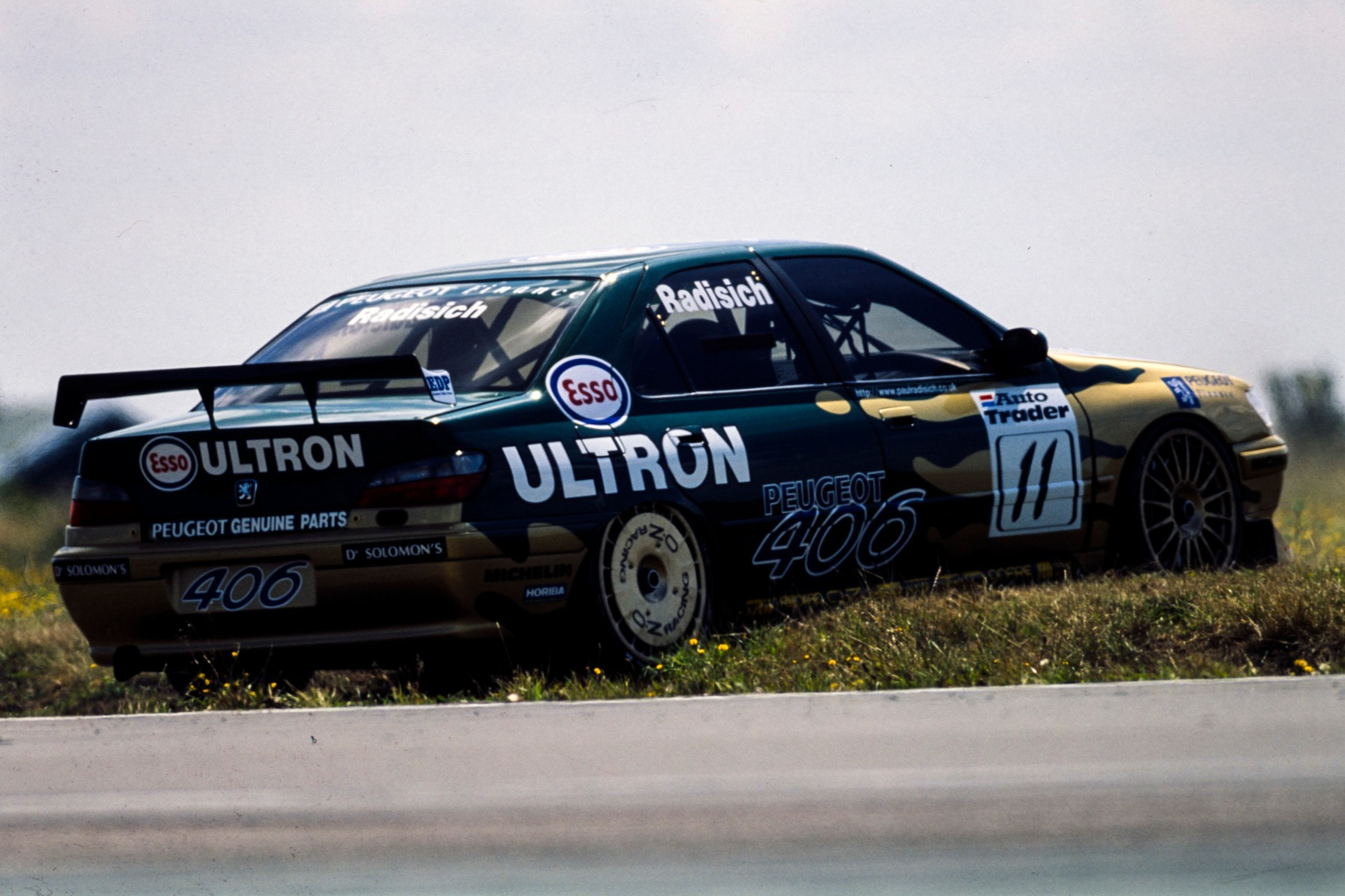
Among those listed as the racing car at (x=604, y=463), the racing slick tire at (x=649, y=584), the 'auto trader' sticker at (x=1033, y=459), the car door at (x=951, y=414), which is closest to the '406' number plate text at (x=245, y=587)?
the racing car at (x=604, y=463)

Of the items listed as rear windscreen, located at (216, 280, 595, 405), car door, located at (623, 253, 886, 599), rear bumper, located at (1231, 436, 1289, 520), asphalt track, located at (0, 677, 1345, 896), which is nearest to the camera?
asphalt track, located at (0, 677, 1345, 896)

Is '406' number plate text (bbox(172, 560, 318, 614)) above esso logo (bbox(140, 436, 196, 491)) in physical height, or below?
below

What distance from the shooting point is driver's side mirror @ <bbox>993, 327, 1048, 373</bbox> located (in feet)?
23.7

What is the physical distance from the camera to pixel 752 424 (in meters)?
6.23

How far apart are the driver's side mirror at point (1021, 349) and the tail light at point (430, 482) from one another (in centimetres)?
266

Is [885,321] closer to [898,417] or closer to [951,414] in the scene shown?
[951,414]

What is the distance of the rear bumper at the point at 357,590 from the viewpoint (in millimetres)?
5379

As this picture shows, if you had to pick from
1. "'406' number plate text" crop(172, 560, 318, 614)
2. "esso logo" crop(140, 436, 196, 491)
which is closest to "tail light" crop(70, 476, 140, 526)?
"esso logo" crop(140, 436, 196, 491)

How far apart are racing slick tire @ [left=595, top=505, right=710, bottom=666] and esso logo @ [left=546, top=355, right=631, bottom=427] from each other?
316 mm

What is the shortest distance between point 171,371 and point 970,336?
342 centimetres

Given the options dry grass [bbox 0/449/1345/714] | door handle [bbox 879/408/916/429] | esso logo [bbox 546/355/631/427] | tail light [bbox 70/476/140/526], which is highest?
esso logo [bbox 546/355/631/427]

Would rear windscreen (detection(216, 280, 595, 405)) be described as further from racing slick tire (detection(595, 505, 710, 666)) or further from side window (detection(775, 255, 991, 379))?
side window (detection(775, 255, 991, 379))

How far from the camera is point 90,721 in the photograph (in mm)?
3791

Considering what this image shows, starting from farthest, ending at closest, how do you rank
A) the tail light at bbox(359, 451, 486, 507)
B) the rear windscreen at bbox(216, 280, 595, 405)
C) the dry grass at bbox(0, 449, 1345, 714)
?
the rear windscreen at bbox(216, 280, 595, 405) → the tail light at bbox(359, 451, 486, 507) → the dry grass at bbox(0, 449, 1345, 714)
